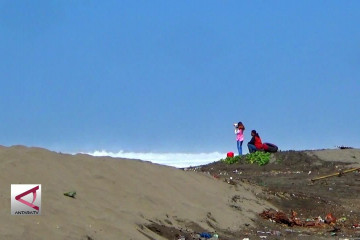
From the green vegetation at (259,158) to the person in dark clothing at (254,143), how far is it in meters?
0.60

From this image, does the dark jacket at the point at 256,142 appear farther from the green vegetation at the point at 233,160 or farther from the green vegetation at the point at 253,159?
the green vegetation at the point at 233,160

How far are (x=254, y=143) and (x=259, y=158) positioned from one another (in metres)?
1.60

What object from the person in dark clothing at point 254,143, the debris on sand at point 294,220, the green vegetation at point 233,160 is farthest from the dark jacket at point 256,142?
the debris on sand at point 294,220

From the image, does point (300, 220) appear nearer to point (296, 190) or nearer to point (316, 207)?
point (316, 207)

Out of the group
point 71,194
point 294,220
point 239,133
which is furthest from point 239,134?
point 71,194

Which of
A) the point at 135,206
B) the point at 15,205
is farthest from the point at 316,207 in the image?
the point at 15,205

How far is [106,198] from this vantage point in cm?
1348

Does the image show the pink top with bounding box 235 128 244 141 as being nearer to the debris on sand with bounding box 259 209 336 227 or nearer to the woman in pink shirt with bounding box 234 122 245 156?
the woman in pink shirt with bounding box 234 122 245 156

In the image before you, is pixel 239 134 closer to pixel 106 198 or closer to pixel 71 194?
pixel 106 198

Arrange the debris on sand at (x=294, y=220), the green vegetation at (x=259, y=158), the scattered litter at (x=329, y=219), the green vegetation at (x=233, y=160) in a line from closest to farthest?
the debris on sand at (x=294, y=220) → the scattered litter at (x=329, y=219) → the green vegetation at (x=259, y=158) → the green vegetation at (x=233, y=160)

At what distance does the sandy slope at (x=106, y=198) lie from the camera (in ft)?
36.4

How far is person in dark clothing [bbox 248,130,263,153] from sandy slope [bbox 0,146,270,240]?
499 inches

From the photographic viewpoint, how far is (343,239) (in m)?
13.9

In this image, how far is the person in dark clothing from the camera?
103 ft
